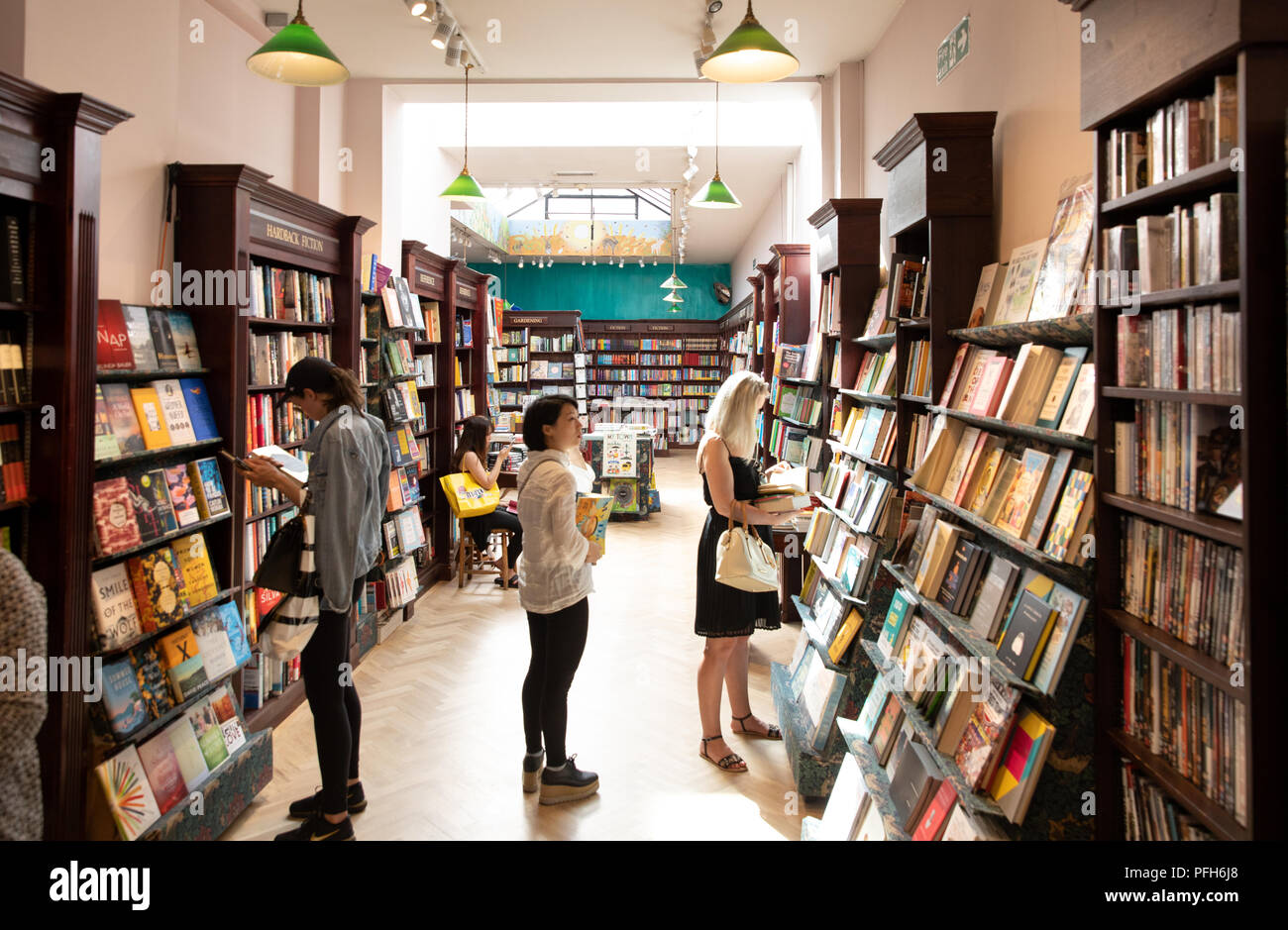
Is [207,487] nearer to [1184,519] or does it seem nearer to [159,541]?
[159,541]

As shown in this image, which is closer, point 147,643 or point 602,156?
point 147,643

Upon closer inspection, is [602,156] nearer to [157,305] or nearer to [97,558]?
[157,305]

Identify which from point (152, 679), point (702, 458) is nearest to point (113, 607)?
point (152, 679)

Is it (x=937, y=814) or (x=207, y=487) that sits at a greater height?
(x=207, y=487)

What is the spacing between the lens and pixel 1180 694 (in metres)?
1.58

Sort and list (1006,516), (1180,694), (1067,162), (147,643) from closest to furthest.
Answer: (1180,694), (1006,516), (1067,162), (147,643)

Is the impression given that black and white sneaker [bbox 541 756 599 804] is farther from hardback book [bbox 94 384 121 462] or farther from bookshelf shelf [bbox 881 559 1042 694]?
hardback book [bbox 94 384 121 462]

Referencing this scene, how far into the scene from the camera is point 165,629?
2.96 m

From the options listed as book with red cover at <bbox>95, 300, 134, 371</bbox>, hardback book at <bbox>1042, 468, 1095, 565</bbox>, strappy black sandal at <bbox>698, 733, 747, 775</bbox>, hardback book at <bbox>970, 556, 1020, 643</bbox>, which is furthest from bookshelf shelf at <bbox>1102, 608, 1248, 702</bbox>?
book with red cover at <bbox>95, 300, 134, 371</bbox>

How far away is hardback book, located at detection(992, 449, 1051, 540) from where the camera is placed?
82.1 inches

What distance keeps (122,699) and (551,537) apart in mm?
1527

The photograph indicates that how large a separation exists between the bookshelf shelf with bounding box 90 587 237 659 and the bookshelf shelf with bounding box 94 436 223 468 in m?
0.60

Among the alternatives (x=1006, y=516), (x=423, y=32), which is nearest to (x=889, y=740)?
(x=1006, y=516)
